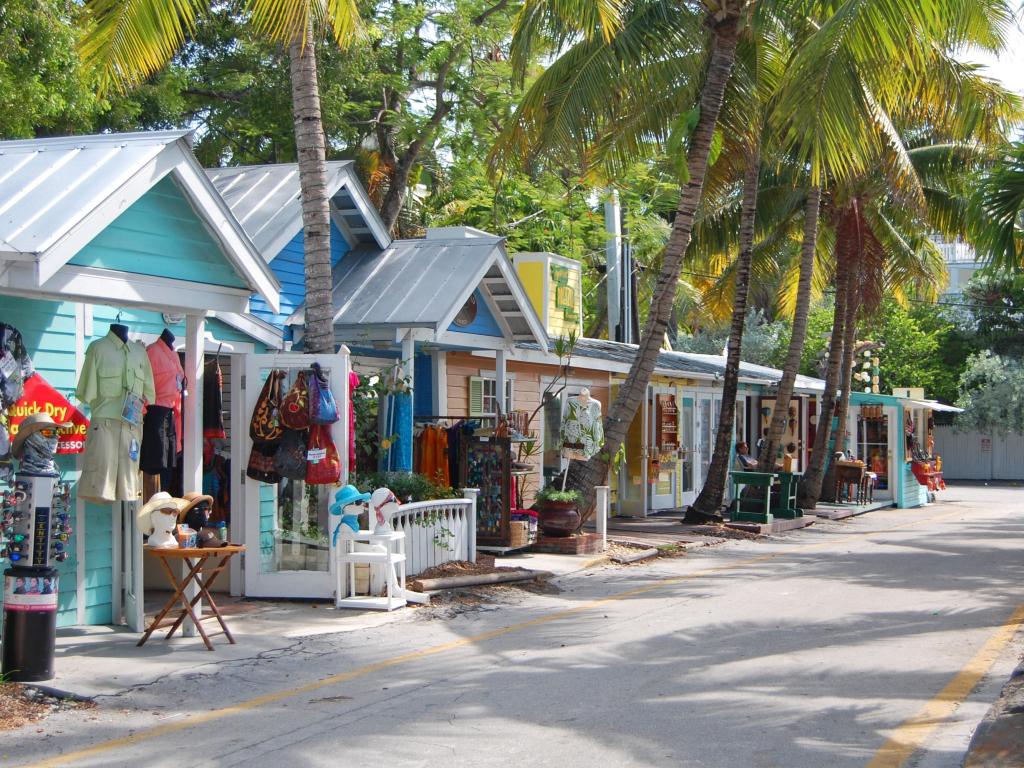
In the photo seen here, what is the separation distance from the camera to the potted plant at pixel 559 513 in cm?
1525

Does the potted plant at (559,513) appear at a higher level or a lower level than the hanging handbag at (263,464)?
lower

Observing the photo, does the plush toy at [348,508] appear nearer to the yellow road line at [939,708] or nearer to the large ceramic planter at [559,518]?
the large ceramic planter at [559,518]

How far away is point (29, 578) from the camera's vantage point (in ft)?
25.0

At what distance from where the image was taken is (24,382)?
853 cm

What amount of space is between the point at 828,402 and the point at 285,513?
51.7ft

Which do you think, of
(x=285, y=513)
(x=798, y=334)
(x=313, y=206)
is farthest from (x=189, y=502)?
(x=798, y=334)

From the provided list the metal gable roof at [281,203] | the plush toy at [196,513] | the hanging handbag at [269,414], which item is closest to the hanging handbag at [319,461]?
the hanging handbag at [269,414]

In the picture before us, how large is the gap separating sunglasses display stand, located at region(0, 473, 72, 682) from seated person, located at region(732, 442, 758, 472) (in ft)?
62.7

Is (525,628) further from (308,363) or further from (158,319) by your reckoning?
(158,319)

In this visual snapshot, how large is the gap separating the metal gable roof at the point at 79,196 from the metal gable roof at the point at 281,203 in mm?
4300

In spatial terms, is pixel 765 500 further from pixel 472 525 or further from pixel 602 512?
pixel 472 525

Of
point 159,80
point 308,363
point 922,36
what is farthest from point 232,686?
point 159,80

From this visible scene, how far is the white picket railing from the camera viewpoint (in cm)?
1200

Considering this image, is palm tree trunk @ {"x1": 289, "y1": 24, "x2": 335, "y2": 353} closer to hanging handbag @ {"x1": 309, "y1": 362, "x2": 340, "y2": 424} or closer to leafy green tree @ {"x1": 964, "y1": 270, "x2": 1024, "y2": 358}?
hanging handbag @ {"x1": 309, "y1": 362, "x2": 340, "y2": 424}
